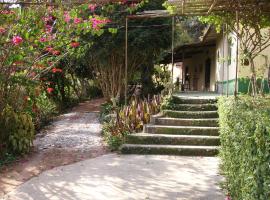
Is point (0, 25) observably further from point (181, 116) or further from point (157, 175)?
point (181, 116)

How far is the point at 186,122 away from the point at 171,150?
1.53m

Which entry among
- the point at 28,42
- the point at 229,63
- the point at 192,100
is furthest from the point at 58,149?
the point at 229,63

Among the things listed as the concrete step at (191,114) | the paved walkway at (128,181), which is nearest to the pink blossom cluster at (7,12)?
the paved walkway at (128,181)

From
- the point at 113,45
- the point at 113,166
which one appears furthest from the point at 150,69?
the point at 113,166

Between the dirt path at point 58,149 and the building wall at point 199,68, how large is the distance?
835cm

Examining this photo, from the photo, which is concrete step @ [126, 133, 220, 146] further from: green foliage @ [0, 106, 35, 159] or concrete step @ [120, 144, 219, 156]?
green foliage @ [0, 106, 35, 159]

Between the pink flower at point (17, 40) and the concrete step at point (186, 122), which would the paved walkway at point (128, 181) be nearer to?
the concrete step at point (186, 122)

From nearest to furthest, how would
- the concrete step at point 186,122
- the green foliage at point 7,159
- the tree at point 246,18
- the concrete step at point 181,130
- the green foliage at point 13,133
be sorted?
the green foliage at point 7,159 → the tree at point 246,18 → the green foliage at point 13,133 → the concrete step at point 181,130 → the concrete step at point 186,122

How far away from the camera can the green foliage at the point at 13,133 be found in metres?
8.55

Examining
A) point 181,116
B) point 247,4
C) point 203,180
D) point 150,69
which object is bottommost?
point 203,180

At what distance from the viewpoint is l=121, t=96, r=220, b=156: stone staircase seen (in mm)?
9047

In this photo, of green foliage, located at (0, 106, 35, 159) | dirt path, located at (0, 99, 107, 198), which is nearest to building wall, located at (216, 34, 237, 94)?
dirt path, located at (0, 99, 107, 198)

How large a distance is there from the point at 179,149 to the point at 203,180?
222 cm

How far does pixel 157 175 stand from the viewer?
7.14m
